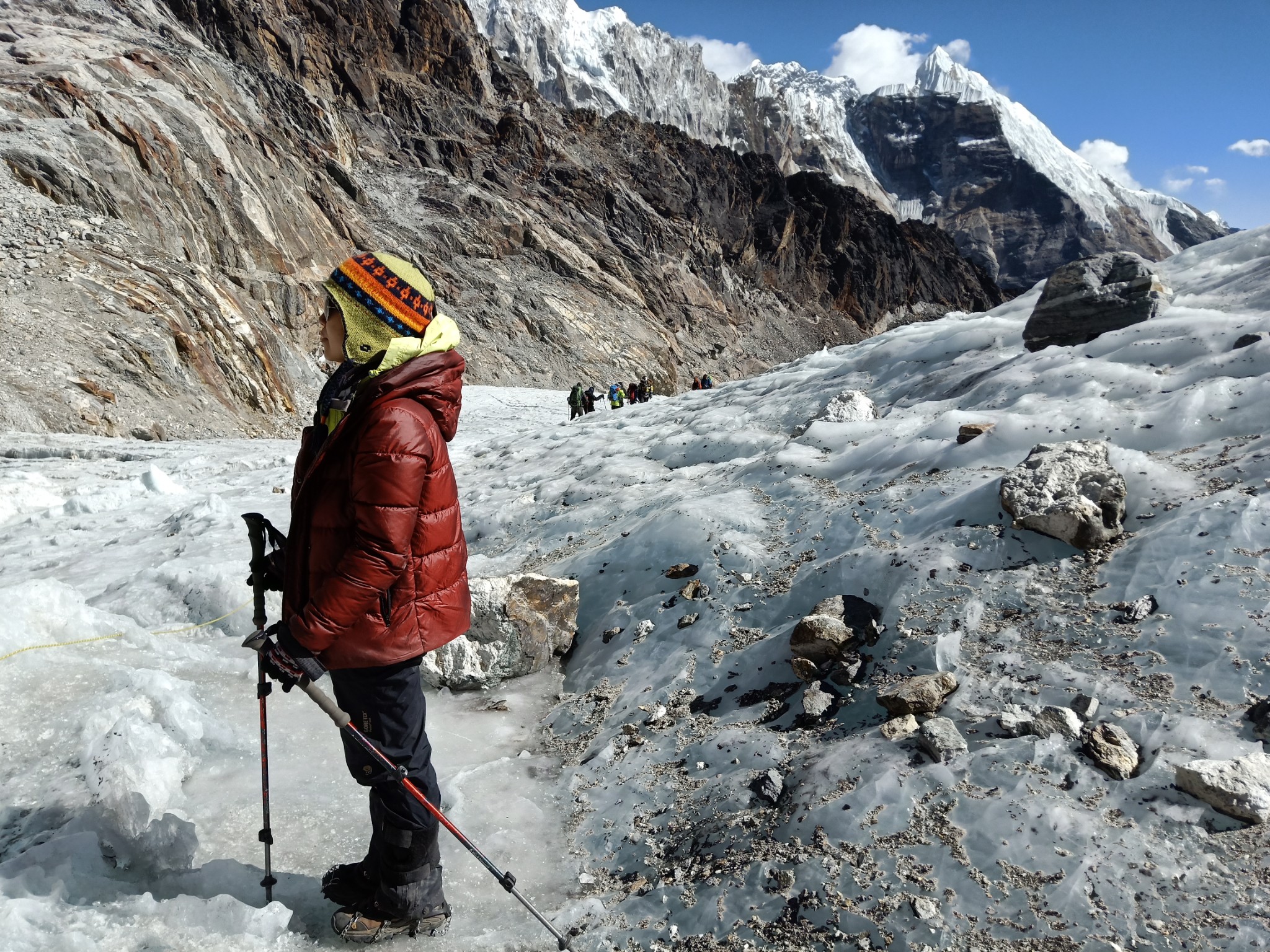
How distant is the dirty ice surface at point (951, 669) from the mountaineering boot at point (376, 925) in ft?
1.83

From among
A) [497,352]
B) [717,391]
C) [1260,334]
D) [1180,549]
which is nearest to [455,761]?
[1180,549]

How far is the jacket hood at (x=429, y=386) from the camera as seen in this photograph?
86.2 inches

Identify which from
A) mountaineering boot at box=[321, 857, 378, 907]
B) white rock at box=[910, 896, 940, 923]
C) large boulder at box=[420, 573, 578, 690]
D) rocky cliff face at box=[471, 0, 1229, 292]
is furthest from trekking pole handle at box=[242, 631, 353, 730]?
rocky cliff face at box=[471, 0, 1229, 292]

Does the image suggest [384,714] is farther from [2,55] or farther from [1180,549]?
[2,55]

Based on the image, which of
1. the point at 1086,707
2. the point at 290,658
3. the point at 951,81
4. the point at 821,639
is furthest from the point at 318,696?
the point at 951,81

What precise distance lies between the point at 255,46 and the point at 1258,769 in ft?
194

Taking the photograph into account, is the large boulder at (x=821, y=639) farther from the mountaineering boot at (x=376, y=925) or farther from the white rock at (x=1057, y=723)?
the mountaineering boot at (x=376, y=925)

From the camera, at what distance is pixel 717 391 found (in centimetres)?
1111

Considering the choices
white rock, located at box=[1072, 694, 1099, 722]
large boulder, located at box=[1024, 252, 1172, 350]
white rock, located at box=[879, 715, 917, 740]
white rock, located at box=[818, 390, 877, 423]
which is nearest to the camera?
white rock, located at box=[1072, 694, 1099, 722]

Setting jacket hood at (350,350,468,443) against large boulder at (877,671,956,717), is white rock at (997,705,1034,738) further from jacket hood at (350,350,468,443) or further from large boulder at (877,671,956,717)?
jacket hood at (350,350,468,443)

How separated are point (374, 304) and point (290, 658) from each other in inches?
42.9

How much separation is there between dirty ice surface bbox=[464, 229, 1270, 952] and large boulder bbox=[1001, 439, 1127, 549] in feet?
0.28

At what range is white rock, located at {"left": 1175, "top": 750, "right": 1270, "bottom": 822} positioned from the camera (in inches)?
79.2

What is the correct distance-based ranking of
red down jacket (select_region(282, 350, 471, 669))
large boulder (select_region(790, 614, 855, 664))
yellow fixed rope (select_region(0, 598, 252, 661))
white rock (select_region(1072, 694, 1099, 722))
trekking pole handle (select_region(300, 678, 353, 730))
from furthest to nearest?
yellow fixed rope (select_region(0, 598, 252, 661))
large boulder (select_region(790, 614, 855, 664))
white rock (select_region(1072, 694, 1099, 722))
trekking pole handle (select_region(300, 678, 353, 730))
red down jacket (select_region(282, 350, 471, 669))
